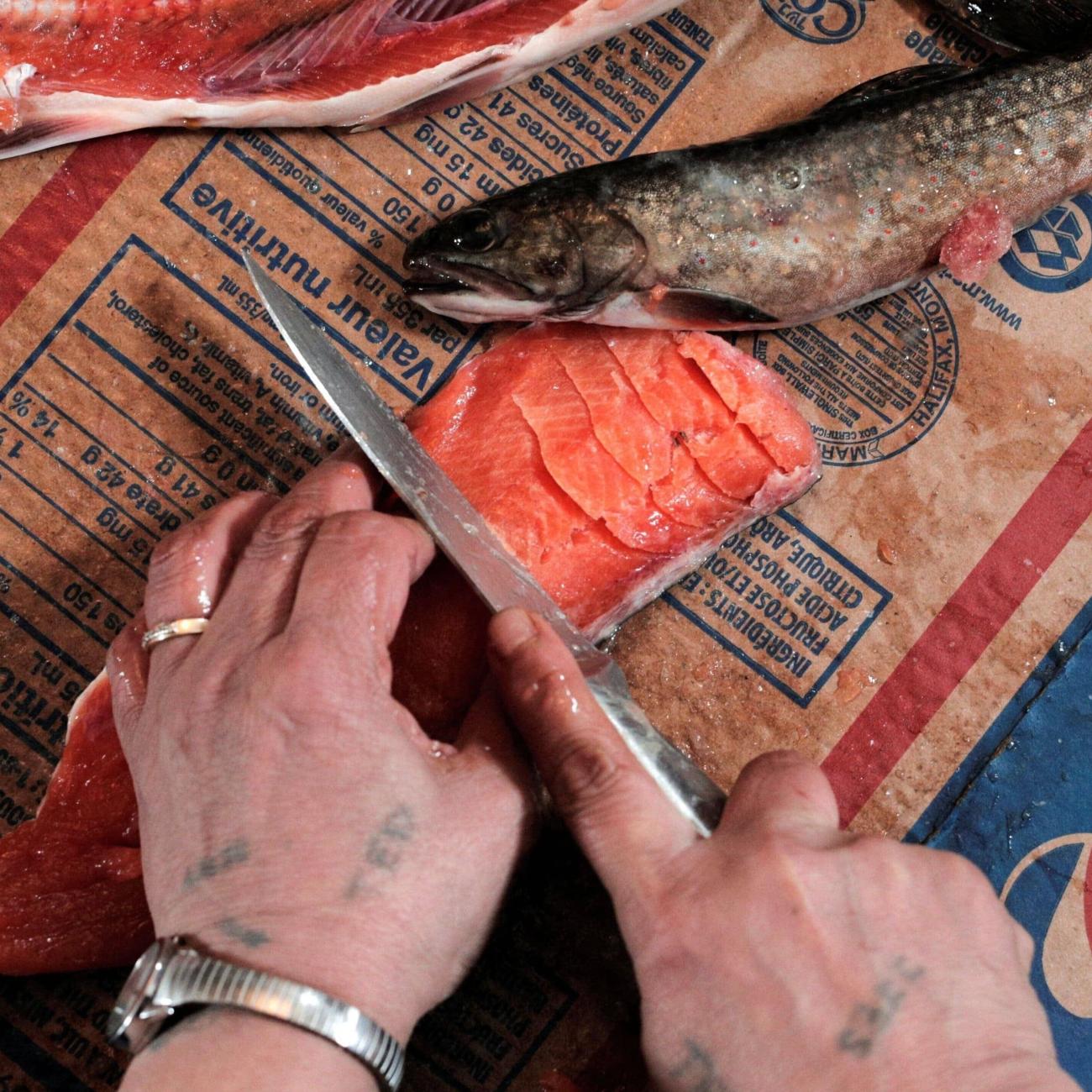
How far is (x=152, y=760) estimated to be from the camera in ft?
5.72

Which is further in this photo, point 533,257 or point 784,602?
point 784,602

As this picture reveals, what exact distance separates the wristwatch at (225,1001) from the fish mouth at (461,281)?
1.63 metres

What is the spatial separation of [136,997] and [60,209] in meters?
2.08

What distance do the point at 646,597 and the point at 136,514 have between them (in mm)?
1313

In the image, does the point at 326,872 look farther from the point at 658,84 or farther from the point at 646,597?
the point at 658,84

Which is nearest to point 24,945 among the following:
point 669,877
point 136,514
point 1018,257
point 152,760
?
point 152,760

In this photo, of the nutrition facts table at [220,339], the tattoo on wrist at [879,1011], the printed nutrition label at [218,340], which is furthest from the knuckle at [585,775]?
the nutrition facts table at [220,339]

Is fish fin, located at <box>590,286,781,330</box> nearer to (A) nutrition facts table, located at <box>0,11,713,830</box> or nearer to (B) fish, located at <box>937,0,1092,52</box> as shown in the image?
(A) nutrition facts table, located at <box>0,11,713,830</box>

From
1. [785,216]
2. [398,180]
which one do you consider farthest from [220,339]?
[785,216]

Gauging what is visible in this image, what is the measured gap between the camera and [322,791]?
161 centimetres

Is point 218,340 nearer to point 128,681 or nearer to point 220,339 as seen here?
point 220,339

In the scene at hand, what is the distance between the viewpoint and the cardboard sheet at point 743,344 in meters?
2.55

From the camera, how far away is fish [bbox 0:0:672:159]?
260cm

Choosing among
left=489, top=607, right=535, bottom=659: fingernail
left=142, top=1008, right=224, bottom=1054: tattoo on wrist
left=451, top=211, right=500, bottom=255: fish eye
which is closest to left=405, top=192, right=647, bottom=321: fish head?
left=451, top=211, right=500, bottom=255: fish eye
